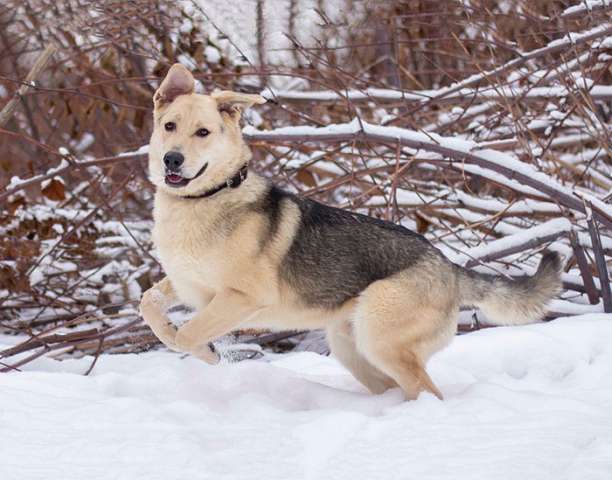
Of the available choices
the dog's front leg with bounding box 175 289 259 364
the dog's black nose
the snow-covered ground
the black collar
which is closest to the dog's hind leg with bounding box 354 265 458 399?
the snow-covered ground

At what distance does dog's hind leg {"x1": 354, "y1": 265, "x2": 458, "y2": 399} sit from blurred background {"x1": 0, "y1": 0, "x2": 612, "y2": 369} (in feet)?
3.93

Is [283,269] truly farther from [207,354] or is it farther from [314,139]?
[314,139]

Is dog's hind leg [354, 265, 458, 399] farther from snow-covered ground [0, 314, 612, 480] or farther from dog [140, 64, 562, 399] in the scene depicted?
snow-covered ground [0, 314, 612, 480]

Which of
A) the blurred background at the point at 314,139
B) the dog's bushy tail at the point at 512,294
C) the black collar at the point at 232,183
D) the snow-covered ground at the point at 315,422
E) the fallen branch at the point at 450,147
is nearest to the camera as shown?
the snow-covered ground at the point at 315,422

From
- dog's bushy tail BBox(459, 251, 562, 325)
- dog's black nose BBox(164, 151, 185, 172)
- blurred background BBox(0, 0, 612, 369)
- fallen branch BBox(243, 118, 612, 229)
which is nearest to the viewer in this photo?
dog's black nose BBox(164, 151, 185, 172)

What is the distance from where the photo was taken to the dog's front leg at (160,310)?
4.13 metres

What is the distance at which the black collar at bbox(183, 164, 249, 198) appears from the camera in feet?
13.5

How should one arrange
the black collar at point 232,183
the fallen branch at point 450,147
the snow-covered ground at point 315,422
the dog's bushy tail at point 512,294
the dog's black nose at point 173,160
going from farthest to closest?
the fallen branch at point 450,147 → the dog's bushy tail at point 512,294 → the black collar at point 232,183 → the dog's black nose at point 173,160 → the snow-covered ground at point 315,422

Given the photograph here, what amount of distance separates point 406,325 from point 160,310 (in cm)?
126

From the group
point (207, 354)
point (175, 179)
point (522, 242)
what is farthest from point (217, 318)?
point (522, 242)

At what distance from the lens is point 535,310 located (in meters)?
4.27

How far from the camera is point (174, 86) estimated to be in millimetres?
4262

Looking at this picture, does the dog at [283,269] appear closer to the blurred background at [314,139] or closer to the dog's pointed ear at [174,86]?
the dog's pointed ear at [174,86]

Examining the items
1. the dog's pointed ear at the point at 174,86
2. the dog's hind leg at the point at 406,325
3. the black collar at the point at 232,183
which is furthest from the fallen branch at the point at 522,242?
the dog's pointed ear at the point at 174,86
